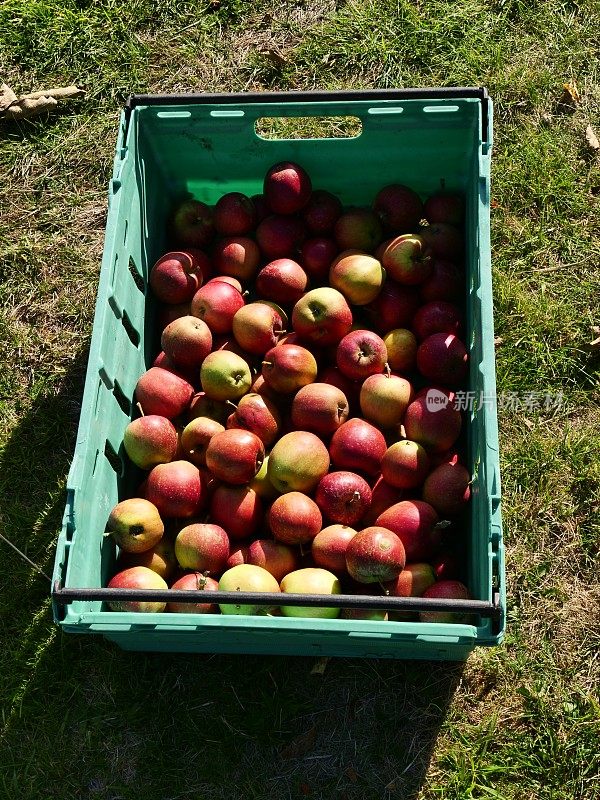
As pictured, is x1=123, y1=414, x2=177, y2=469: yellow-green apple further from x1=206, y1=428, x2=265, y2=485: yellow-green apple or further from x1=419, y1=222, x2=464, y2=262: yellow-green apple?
x1=419, y1=222, x2=464, y2=262: yellow-green apple

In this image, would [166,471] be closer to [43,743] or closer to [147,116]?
[43,743]

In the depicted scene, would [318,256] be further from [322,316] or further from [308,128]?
[308,128]

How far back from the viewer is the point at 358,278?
3600mm

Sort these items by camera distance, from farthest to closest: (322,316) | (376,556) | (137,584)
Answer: (322,316) < (137,584) < (376,556)

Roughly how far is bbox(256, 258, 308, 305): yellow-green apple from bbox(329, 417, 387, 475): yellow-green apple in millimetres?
704

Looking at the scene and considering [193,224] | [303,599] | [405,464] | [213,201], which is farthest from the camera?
[213,201]

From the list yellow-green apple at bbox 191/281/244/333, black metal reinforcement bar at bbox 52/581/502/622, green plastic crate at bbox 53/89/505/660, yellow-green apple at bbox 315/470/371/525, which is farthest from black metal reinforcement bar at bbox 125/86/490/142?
black metal reinforcement bar at bbox 52/581/502/622

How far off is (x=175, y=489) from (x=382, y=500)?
2.75ft

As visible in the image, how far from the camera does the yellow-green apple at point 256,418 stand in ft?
11.1

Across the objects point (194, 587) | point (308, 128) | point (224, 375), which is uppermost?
point (308, 128)

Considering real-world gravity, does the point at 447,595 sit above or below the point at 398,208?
below

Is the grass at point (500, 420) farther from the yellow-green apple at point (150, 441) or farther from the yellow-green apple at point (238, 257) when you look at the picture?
the yellow-green apple at point (238, 257)

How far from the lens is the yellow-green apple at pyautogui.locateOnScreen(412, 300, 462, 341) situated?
3.58 metres

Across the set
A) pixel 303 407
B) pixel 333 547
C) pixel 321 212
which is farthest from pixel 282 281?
pixel 333 547
